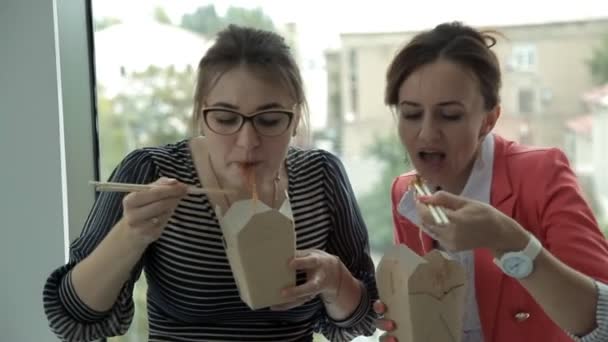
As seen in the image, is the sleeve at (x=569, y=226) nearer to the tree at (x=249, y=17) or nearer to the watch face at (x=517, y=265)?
the watch face at (x=517, y=265)

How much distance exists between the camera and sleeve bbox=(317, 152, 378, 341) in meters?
1.24

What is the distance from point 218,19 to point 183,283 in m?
0.70

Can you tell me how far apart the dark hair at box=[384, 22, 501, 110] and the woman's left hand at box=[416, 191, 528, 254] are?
25 cm

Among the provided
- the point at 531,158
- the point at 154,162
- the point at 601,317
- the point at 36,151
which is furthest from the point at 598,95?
the point at 36,151

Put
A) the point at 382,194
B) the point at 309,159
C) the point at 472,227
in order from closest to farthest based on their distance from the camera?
the point at 472,227
the point at 309,159
the point at 382,194

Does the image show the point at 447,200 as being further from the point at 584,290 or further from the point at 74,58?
the point at 74,58

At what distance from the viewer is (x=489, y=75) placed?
1.15 metres

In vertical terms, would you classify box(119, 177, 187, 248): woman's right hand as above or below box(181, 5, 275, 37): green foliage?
below

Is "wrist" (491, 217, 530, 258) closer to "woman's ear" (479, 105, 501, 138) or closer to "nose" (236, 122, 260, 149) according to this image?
"woman's ear" (479, 105, 501, 138)

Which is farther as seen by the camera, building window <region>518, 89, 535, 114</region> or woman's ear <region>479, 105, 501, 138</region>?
building window <region>518, 89, 535, 114</region>

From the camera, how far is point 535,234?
3.77 ft

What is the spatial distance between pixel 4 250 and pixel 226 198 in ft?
2.27

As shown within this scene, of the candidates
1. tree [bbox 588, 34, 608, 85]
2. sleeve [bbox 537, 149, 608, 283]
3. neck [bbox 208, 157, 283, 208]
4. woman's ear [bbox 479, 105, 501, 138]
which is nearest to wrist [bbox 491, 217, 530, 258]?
sleeve [bbox 537, 149, 608, 283]

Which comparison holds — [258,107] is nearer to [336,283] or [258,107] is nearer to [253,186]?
[253,186]
